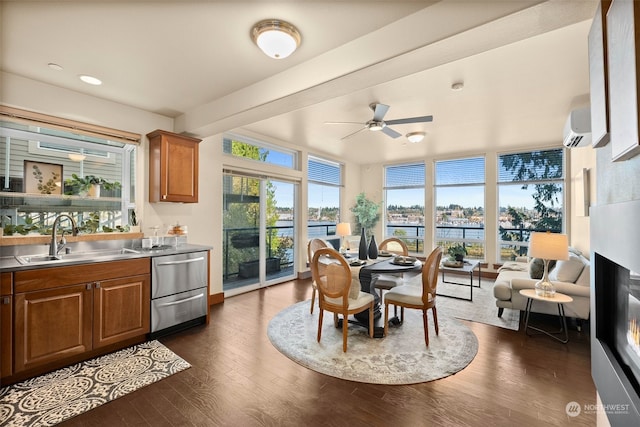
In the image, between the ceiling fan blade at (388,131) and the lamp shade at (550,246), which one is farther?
the ceiling fan blade at (388,131)

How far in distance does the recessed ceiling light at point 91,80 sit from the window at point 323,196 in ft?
12.8

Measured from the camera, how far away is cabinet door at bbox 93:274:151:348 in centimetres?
260

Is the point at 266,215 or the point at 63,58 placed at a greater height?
the point at 63,58

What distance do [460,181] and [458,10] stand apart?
5457mm

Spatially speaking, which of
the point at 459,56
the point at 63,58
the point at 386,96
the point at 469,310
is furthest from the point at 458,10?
the point at 469,310

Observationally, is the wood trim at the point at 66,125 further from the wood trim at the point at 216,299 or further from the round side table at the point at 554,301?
the round side table at the point at 554,301

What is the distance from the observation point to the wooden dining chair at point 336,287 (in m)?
2.70

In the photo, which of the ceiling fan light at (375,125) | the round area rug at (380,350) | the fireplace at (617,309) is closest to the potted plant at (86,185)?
the round area rug at (380,350)

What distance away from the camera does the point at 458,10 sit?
65.5 inches

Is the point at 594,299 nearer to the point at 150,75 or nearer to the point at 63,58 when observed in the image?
the point at 150,75

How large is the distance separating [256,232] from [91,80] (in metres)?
3.02

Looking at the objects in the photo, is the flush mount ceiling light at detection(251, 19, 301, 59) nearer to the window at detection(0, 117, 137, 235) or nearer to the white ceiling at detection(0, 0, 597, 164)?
the white ceiling at detection(0, 0, 597, 164)

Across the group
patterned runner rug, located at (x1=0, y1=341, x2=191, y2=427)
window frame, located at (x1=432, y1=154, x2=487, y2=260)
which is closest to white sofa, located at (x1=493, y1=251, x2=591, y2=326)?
window frame, located at (x1=432, y1=154, x2=487, y2=260)

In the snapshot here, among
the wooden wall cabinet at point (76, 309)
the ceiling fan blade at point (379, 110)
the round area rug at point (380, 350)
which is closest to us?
the wooden wall cabinet at point (76, 309)
